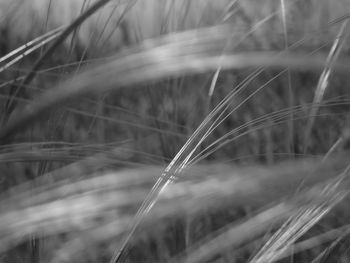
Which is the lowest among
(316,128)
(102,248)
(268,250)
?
(268,250)

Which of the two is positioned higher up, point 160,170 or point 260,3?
point 260,3

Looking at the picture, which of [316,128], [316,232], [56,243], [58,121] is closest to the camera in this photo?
[58,121]

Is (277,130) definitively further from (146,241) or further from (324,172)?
(324,172)

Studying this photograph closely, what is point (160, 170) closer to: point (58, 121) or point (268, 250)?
point (268, 250)

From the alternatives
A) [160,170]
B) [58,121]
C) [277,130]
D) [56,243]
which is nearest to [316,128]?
[277,130]

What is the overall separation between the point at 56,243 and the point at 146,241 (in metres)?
0.12

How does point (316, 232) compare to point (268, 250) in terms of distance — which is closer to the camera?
point (268, 250)

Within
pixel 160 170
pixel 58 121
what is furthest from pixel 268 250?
pixel 58 121

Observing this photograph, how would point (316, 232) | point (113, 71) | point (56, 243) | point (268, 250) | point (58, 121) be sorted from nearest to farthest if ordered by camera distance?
1. point (113, 71)
2. point (268, 250)
3. point (58, 121)
4. point (316, 232)
5. point (56, 243)

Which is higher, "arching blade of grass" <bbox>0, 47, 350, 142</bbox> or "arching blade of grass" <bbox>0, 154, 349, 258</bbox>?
"arching blade of grass" <bbox>0, 47, 350, 142</bbox>

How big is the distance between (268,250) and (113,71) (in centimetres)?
17

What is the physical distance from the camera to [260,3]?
1.07m

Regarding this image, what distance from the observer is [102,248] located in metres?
0.65

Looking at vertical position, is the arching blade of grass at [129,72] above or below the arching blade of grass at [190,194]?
above
